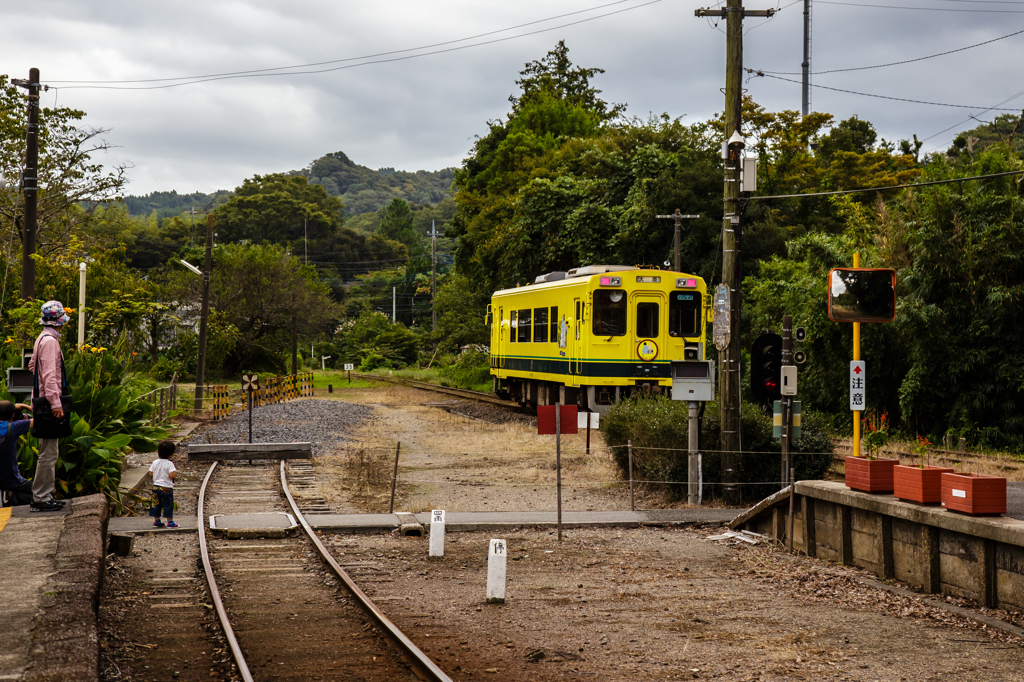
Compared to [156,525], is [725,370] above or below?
above

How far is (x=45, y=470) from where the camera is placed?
32.5 ft

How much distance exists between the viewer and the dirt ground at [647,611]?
23.4ft

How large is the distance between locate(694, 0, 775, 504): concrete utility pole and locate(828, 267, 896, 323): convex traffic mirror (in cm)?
265

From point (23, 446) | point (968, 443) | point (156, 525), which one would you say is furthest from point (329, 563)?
point (968, 443)

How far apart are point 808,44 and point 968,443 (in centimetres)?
5419

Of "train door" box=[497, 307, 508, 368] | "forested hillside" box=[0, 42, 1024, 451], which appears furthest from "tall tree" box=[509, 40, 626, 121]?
"train door" box=[497, 307, 508, 368]

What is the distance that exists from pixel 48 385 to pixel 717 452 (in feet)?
28.6

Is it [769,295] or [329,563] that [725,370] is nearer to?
[329,563]

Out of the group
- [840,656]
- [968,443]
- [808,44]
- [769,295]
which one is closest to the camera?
[840,656]

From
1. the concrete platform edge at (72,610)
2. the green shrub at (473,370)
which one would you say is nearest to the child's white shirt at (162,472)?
the concrete platform edge at (72,610)

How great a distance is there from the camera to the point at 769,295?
2580cm

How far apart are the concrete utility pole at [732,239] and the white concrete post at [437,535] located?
507 centimetres

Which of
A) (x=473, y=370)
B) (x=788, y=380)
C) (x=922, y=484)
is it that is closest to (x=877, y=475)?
(x=922, y=484)

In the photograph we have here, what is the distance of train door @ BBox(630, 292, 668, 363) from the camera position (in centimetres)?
2317
